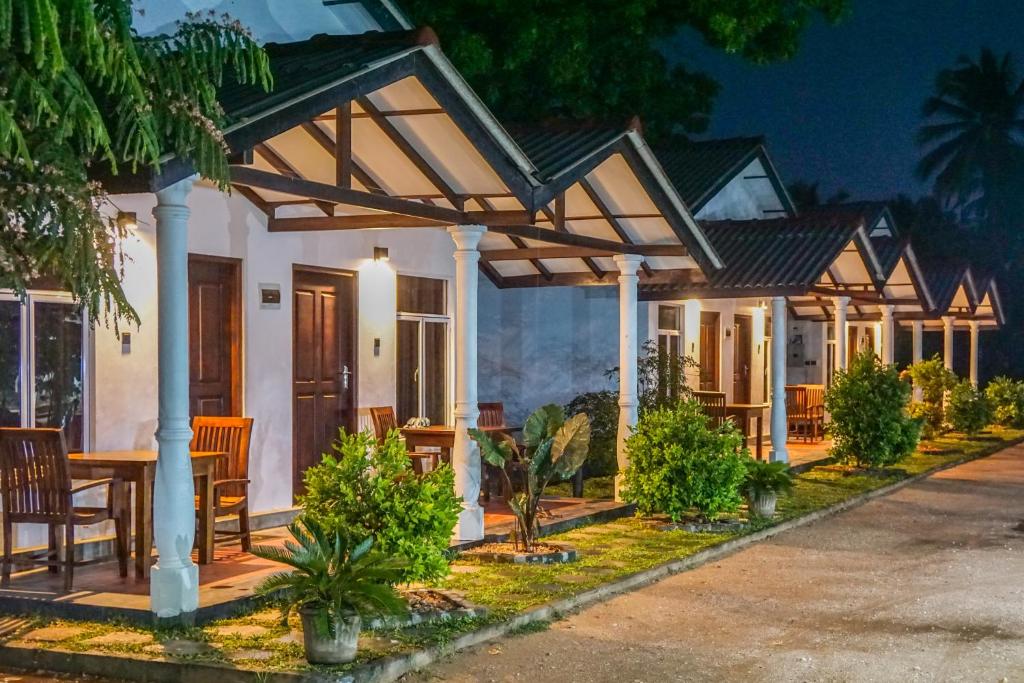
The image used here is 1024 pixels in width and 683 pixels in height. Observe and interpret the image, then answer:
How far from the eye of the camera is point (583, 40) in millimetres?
22750

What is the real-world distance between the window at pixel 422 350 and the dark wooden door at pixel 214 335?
296 centimetres

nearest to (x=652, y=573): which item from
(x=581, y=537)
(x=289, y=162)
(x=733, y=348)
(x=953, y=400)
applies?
(x=581, y=537)

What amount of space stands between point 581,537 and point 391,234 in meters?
3.92

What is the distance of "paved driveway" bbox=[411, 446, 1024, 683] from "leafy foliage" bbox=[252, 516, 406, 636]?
0.55 meters

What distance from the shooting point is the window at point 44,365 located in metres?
10.0

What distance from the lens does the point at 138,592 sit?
8.96 m

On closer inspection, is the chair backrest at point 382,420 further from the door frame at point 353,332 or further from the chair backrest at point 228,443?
the chair backrest at point 228,443

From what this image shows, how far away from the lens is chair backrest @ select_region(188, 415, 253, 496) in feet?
35.5

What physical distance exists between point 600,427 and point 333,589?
11187mm

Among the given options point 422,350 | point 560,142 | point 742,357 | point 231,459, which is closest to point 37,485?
point 231,459

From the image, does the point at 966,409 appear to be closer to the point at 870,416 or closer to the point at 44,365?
the point at 870,416

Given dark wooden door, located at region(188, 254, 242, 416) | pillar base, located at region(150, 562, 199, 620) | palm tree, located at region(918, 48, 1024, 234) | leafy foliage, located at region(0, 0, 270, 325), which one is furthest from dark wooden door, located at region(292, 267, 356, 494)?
palm tree, located at region(918, 48, 1024, 234)

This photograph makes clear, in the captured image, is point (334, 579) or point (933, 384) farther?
point (933, 384)

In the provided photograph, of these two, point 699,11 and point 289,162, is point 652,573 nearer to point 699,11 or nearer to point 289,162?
point 289,162
